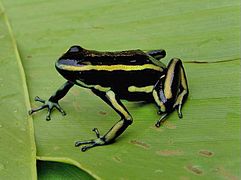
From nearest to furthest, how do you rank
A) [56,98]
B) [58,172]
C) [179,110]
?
1. [58,172]
2. [179,110]
3. [56,98]

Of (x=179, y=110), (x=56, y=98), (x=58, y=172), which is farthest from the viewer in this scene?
(x=56, y=98)

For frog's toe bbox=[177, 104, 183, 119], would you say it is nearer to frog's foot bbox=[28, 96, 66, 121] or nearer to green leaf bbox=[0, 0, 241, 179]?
green leaf bbox=[0, 0, 241, 179]

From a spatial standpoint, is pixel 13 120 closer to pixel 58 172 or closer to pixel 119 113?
pixel 58 172

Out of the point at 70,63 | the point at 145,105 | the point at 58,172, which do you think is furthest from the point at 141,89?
the point at 58,172

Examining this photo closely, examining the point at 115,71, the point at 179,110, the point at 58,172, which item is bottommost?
the point at 58,172

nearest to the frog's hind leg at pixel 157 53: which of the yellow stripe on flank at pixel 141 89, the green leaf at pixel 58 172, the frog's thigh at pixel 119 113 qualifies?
the yellow stripe on flank at pixel 141 89

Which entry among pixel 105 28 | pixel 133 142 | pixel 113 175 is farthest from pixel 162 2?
pixel 113 175

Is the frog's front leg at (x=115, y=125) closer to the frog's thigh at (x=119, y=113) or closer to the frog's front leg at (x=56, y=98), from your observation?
the frog's thigh at (x=119, y=113)
